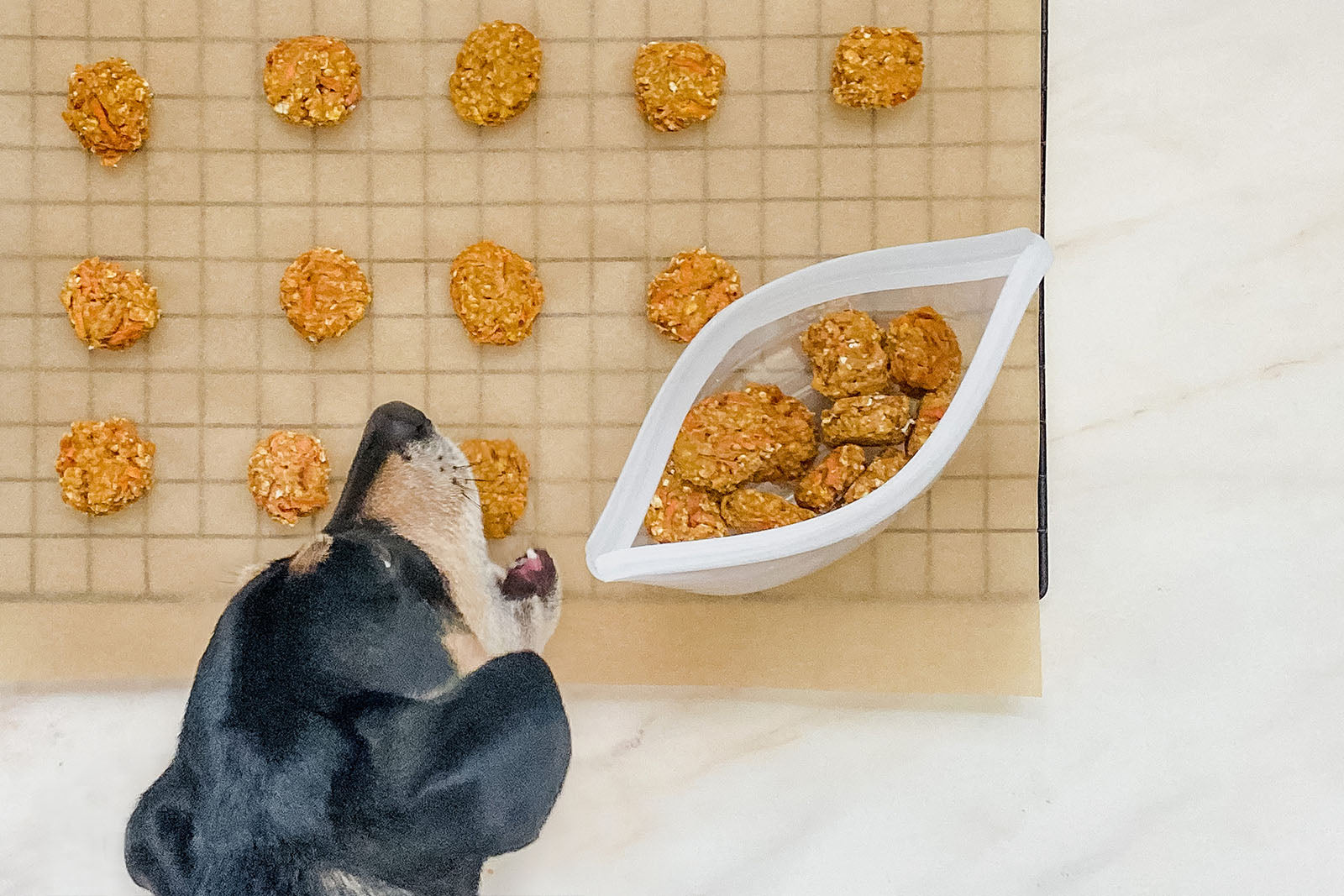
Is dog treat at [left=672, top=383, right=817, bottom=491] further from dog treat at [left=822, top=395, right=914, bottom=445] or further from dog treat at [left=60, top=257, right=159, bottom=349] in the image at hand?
dog treat at [left=60, top=257, right=159, bottom=349]

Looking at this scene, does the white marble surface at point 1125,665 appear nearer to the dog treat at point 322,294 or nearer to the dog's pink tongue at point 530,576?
the dog's pink tongue at point 530,576

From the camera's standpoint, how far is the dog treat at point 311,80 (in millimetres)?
878

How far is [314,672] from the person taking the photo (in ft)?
2.08

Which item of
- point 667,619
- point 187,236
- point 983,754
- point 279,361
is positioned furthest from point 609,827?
point 187,236

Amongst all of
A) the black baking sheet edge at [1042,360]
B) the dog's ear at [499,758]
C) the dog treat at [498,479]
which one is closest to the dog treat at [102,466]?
the dog treat at [498,479]

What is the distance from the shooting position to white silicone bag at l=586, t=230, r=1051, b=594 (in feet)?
2.34

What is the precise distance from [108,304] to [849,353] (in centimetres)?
66

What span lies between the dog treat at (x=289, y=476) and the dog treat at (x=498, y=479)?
136mm

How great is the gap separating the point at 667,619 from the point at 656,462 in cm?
18

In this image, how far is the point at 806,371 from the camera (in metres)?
0.84

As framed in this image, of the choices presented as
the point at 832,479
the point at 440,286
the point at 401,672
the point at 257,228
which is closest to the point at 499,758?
the point at 401,672

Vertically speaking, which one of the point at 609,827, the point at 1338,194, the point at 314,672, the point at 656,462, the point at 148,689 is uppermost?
the point at 1338,194

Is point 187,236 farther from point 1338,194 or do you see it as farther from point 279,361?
point 1338,194

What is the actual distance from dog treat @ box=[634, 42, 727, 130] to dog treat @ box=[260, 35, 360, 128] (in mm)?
266
